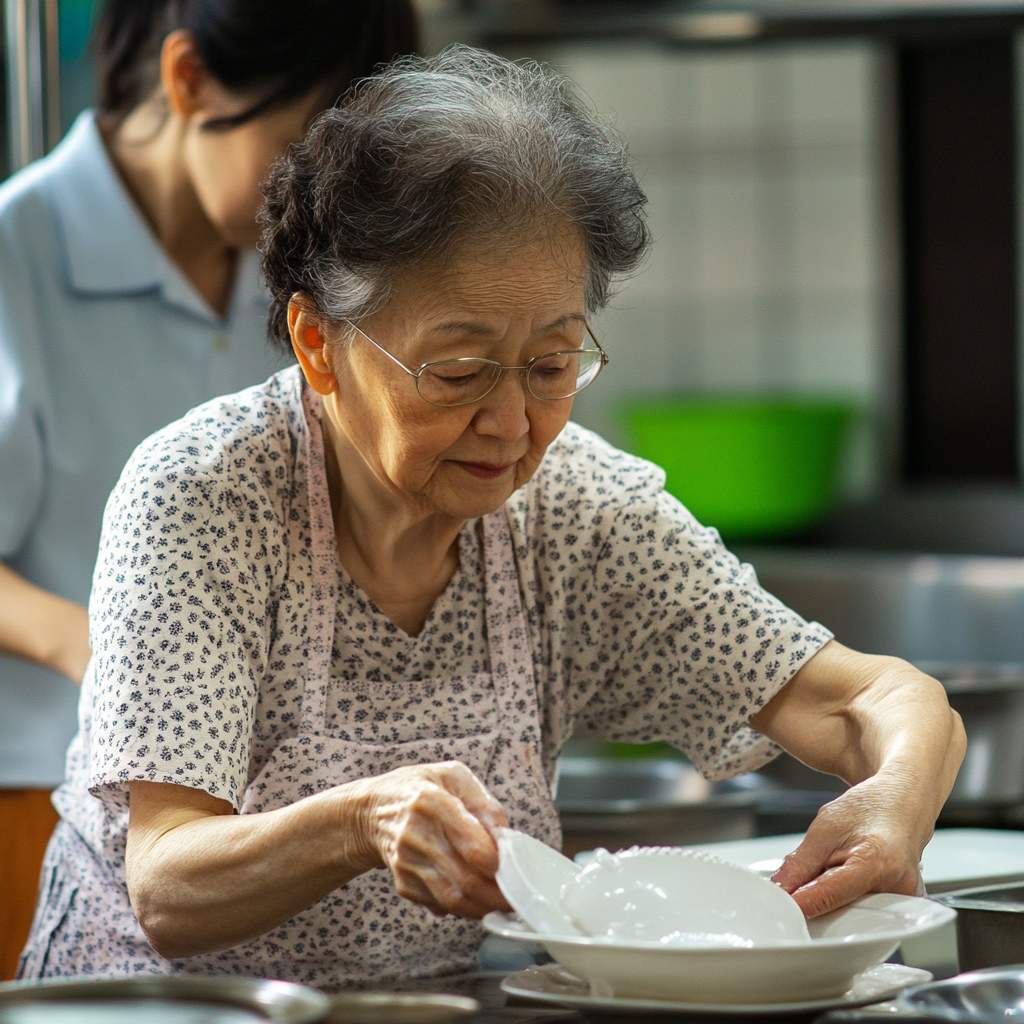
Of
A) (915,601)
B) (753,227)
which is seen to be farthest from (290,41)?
(753,227)

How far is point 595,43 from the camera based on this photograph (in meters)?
1.93

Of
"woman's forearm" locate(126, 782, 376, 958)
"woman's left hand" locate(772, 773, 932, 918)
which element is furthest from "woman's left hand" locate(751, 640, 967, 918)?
"woman's forearm" locate(126, 782, 376, 958)

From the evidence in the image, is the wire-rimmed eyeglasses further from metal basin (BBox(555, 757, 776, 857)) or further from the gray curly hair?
metal basin (BBox(555, 757, 776, 857))

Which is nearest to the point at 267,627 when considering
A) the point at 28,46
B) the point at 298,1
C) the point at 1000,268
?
the point at 298,1

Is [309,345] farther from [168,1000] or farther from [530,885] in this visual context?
[168,1000]

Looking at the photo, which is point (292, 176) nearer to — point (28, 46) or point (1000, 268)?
point (28, 46)

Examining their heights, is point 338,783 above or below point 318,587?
below

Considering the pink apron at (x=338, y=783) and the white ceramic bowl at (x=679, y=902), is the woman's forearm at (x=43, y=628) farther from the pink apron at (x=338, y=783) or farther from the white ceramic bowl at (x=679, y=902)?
the white ceramic bowl at (x=679, y=902)

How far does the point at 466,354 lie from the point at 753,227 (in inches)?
106

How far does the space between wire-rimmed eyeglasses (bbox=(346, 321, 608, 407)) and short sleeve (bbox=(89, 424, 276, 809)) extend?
0.21m

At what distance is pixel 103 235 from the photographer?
77.9 inches

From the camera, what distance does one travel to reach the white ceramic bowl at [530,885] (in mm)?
979

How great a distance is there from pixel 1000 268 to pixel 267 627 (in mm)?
2599

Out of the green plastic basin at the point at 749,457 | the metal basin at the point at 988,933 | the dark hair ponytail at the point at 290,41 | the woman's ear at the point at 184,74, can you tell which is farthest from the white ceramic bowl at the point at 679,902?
the green plastic basin at the point at 749,457
